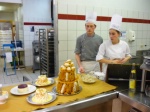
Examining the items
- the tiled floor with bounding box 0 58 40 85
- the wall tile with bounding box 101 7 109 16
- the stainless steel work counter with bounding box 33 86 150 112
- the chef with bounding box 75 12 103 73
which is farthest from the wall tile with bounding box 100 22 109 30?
the tiled floor with bounding box 0 58 40 85

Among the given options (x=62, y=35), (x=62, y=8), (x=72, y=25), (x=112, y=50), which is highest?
(x=62, y=8)

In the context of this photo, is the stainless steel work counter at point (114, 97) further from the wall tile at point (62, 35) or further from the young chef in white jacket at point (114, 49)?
the wall tile at point (62, 35)

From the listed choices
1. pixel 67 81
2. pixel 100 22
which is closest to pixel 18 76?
pixel 100 22

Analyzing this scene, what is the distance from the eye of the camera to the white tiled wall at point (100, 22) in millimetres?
2828

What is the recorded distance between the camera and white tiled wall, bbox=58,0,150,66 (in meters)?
2.83

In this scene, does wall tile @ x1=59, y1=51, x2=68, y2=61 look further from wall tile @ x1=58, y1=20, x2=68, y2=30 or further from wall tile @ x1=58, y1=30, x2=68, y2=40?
wall tile @ x1=58, y1=20, x2=68, y2=30

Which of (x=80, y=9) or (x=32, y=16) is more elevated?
(x=32, y=16)

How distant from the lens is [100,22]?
10.3 feet

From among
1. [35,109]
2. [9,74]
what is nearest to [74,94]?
[35,109]

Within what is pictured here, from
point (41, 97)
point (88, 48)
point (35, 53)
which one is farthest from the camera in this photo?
point (35, 53)

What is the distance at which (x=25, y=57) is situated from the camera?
571 centimetres

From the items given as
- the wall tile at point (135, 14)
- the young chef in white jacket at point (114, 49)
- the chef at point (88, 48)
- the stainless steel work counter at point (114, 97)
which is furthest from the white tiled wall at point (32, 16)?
the stainless steel work counter at point (114, 97)

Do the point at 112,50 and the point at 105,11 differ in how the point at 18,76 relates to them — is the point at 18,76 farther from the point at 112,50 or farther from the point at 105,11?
the point at 112,50

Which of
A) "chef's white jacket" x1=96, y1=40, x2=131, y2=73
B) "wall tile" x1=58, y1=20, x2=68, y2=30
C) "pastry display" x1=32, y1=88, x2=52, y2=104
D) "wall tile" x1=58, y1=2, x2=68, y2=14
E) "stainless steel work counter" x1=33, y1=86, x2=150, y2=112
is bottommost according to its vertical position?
A: "stainless steel work counter" x1=33, y1=86, x2=150, y2=112
